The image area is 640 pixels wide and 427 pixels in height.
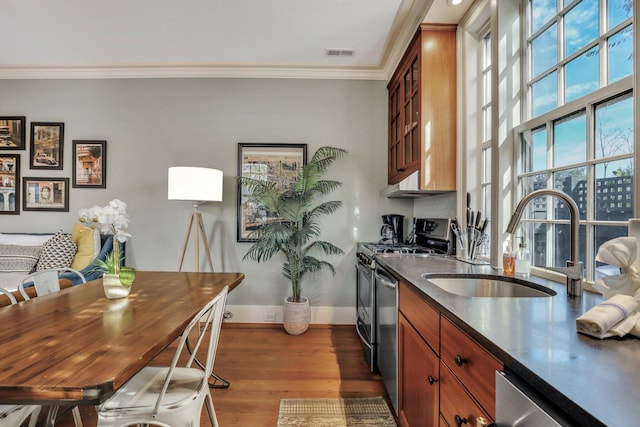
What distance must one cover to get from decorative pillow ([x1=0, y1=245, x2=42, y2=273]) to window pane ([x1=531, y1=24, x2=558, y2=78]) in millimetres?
4434

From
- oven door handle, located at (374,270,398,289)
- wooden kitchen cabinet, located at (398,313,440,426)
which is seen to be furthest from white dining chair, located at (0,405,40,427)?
oven door handle, located at (374,270,398,289)

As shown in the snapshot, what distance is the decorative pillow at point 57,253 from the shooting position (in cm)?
300

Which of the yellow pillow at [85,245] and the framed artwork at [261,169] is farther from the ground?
the framed artwork at [261,169]

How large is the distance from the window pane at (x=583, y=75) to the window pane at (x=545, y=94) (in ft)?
0.27

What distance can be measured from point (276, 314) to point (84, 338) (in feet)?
8.00

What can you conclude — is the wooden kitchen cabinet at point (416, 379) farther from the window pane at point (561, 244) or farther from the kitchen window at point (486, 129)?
the kitchen window at point (486, 129)

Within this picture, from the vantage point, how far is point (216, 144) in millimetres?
3426

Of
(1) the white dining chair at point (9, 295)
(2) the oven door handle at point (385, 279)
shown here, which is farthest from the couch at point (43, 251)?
(2) the oven door handle at point (385, 279)

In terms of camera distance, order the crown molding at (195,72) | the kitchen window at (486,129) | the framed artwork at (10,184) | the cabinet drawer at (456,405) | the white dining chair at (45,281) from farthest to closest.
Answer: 1. the framed artwork at (10,184)
2. the crown molding at (195,72)
3. the kitchen window at (486,129)
4. the white dining chair at (45,281)
5. the cabinet drawer at (456,405)

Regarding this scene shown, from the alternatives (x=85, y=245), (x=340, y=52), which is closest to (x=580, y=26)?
(x=340, y=52)

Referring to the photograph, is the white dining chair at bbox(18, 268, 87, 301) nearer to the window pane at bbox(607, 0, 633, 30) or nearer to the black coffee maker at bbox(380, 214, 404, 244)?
the black coffee maker at bbox(380, 214, 404, 244)

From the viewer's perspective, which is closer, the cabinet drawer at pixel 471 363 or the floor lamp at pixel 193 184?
the cabinet drawer at pixel 471 363

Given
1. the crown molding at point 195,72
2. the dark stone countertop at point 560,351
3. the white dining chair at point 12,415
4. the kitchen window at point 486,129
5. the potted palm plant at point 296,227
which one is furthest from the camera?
the crown molding at point 195,72

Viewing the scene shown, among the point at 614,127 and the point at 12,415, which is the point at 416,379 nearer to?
the point at 614,127
